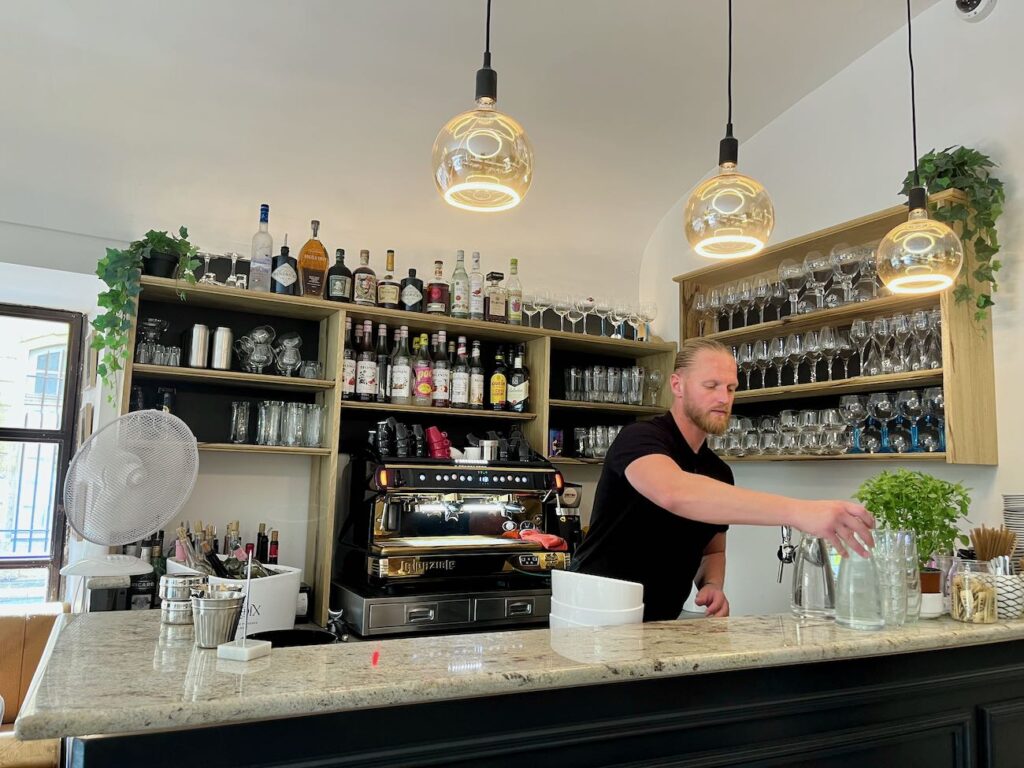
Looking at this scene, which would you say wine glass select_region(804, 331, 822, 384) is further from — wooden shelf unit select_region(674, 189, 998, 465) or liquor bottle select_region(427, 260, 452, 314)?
liquor bottle select_region(427, 260, 452, 314)

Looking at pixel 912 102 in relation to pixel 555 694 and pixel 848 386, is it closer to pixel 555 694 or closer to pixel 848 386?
pixel 848 386

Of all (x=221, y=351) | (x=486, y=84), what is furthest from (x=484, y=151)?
(x=221, y=351)

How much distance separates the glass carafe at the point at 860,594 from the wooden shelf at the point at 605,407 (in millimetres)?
2247

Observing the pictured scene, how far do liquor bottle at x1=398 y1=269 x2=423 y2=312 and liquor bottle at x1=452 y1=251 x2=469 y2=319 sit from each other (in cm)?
16

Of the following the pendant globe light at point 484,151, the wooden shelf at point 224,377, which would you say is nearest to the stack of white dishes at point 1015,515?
the pendant globe light at point 484,151

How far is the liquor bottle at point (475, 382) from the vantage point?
381 cm

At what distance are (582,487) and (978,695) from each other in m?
2.61

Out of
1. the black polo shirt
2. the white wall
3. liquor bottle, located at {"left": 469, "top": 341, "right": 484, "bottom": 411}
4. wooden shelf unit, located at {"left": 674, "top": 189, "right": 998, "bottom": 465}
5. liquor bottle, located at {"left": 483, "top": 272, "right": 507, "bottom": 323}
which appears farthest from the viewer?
liquor bottle, located at {"left": 483, "top": 272, "right": 507, "bottom": 323}

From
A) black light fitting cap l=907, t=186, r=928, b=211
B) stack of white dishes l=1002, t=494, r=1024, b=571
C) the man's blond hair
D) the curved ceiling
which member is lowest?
stack of white dishes l=1002, t=494, r=1024, b=571

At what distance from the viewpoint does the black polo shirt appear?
7.04 ft

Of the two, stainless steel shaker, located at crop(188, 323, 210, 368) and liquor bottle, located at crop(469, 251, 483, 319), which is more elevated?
liquor bottle, located at crop(469, 251, 483, 319)

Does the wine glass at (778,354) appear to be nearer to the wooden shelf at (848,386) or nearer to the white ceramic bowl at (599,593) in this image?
the wooden shelf at (848,386)

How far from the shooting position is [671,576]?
221 centimetres

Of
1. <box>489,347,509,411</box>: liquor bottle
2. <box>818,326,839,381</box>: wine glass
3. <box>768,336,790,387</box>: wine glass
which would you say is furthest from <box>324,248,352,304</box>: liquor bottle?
<box>818,326,839,381</box>: wine glass
